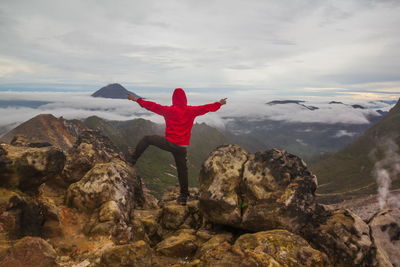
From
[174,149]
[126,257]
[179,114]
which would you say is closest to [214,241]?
[126,257]

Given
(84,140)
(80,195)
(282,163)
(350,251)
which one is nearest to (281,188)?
(282,163)

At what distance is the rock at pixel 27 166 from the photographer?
15.4m

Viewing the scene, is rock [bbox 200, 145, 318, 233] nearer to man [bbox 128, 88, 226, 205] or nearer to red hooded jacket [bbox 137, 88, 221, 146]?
man [bbox 128, 88, 226, 205]

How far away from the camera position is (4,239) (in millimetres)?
12602

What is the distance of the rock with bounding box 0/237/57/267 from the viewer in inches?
415

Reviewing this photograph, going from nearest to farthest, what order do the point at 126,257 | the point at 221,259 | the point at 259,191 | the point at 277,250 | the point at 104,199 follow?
1. the point at 221,259
2. the point at 126,257
3. the point at 277,250
4. the point at 259,191
5. the point at 104,199

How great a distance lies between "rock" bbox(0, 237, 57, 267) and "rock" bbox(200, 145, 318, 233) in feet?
31.8

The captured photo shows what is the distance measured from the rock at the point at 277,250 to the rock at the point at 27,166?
12.0 m

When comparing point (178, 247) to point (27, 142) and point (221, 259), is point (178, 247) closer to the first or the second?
point (221, 259)

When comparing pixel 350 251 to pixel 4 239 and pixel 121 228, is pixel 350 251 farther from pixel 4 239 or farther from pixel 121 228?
pixel 4 239

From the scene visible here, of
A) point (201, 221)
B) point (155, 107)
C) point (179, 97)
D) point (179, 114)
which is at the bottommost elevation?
point (201, 221)

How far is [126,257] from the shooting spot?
11.7 m

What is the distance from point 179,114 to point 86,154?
10738mm

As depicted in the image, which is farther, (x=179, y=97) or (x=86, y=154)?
(x=86, y=154)
